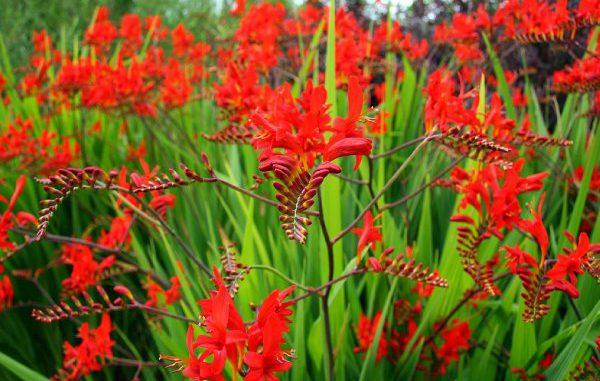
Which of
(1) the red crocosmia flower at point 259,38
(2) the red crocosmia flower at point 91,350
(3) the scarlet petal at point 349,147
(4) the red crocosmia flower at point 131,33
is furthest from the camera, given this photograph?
(4) the red crocosmia flower at point 131,33

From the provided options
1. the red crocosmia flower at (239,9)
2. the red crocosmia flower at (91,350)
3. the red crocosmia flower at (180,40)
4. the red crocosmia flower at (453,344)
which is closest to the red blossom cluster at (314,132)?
the red crocosmia flower at (453,344)

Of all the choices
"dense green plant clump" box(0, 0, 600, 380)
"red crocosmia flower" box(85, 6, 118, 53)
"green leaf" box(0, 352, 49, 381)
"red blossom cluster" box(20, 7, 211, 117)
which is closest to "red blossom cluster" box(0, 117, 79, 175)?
"dense green plant clump" box(0, 0, 600, 380)

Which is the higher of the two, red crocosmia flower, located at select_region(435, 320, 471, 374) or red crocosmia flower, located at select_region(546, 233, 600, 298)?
red crocosmia flower, located at select_region(546, 233, 600, 298)

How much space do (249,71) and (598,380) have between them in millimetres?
1298

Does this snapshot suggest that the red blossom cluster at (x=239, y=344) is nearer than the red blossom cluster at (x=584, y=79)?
Yes

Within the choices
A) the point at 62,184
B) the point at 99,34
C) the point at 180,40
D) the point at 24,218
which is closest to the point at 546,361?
the point at 62,184

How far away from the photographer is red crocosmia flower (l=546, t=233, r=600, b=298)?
1.03m

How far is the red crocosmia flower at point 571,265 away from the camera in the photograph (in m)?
1.03

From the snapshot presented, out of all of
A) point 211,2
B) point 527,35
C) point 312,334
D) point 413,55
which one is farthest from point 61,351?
point 211,2

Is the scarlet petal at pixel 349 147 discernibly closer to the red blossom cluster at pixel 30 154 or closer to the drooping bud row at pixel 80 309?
the drooping bud row at pixel 80 309

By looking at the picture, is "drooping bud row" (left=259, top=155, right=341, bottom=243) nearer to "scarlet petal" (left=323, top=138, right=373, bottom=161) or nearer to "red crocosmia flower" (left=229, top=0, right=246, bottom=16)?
"scarlet petal" (left=323, top=138, right=373, bottom=161)

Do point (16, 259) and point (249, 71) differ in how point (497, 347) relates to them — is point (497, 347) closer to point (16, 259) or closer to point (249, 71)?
point (249, 71)

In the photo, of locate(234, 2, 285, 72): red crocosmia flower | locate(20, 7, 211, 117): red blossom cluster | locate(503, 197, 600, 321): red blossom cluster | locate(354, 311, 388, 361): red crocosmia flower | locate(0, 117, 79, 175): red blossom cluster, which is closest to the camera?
locate(503, 197, 600, 321): red blossom cluster

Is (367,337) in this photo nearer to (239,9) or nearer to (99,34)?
(239,9)
